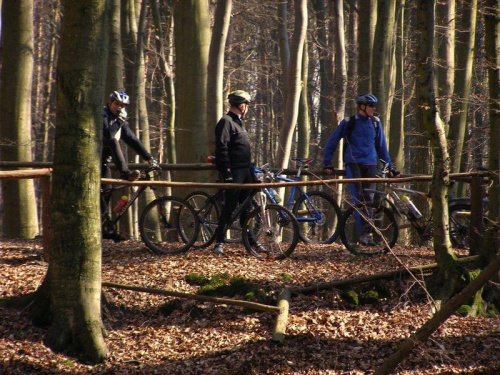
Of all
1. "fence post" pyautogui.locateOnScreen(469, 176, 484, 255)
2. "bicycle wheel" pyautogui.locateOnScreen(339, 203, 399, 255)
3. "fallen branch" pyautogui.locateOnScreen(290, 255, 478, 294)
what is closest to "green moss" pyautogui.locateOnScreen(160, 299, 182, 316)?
"fallen branch" pyautogui.locateOnScreen(290, 255, 478, 294)

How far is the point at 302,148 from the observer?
20.1m

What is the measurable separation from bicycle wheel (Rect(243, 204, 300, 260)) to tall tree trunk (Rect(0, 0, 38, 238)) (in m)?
4.80

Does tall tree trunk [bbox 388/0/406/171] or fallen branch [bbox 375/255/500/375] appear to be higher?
tall tree trunk [bbox 388/0/406/171]

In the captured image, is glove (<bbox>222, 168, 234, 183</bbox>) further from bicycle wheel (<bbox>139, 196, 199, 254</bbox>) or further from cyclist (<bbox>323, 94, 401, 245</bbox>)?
cyclist (<bbox>323, 94, 401, 245</bbox>)

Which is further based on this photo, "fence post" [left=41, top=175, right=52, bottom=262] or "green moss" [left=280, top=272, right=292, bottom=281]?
"green moss" [left=280, top=272, right=292, bottom=281]

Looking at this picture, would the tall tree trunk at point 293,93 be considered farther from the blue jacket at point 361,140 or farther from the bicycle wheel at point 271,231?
the bicycle wheel at point 271,231

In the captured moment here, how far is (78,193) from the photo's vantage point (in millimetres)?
6184

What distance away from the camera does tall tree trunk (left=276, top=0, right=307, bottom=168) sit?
1381 cm

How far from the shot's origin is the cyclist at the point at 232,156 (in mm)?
9023

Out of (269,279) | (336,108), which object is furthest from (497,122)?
(336,108)

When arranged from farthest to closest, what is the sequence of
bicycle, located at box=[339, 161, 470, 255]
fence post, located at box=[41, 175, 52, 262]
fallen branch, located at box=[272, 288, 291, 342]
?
bicycle, located at box=[339, 161, 470, 255]
fence post, located at box=[41, 175, 52, 262]
fallen branch, located at box=[272, 288, 291, 342]

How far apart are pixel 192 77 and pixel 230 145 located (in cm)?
232

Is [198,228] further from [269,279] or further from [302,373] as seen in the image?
[302,373]

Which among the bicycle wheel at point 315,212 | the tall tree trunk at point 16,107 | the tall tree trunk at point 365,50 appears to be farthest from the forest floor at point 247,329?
the tall tree trunk at point 365,50
